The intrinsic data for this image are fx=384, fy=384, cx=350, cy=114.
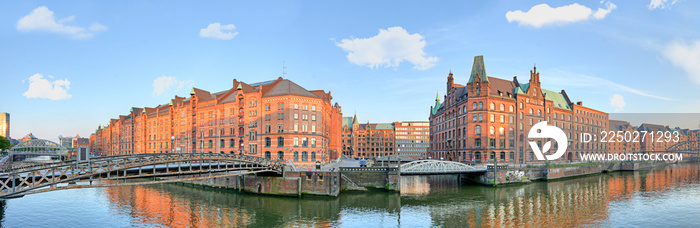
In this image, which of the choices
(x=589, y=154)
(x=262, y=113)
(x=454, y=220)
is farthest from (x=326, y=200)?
(x=589, y=154)

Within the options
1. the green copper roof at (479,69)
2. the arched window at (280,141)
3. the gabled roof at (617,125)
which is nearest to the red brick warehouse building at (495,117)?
the green copper roof at (479,69)

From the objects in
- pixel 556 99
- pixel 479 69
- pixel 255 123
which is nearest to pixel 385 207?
pixel 255 123

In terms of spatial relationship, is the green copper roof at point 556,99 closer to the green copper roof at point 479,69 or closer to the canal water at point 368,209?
the green copper roof at point 479,69

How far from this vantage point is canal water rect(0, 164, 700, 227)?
42.7 m

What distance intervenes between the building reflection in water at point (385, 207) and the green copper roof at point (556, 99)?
50.2 m

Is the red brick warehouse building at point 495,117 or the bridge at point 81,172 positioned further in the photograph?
the red brick warehouse building at point 495,117

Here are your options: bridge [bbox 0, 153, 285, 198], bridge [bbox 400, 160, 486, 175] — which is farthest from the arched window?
bridge [bbox 0, 153, 285, 198]

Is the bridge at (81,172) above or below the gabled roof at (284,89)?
below

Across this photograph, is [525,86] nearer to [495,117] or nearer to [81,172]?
[495,117]

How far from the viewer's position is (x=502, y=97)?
97.6 metres

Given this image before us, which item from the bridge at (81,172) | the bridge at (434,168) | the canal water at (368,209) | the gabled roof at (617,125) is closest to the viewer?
the bridge at (81,172)

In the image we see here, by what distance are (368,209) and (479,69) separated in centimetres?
6232

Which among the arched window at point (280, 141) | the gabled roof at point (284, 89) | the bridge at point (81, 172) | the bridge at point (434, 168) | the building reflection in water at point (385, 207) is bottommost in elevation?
the building reflection in water at point (385, 207)

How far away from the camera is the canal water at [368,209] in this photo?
42688mm
